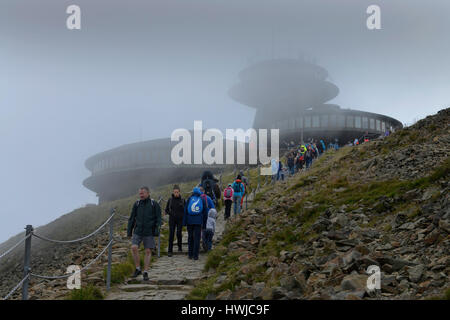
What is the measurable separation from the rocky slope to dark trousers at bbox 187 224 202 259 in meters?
0.68

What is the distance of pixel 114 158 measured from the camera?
208 ft

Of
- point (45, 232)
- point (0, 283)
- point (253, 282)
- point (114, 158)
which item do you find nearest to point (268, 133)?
point (114, 158)

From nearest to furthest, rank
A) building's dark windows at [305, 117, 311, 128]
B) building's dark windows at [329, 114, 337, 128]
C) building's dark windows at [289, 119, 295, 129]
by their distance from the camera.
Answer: building's dark windows at [329, 114, 337, 128]
building's dark windows at [305, 117, 311, 128]
building's dark windows at [289, 119, 295, 129]

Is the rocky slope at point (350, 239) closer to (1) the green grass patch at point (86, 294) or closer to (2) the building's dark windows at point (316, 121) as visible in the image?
(1) the green grass patch at point (86, 294)

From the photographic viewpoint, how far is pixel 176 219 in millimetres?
11906

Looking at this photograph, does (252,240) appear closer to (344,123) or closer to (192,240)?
(192,240)

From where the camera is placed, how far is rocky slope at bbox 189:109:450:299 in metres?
6.27

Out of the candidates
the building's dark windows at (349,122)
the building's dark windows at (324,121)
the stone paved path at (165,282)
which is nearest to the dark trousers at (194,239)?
the stone paved path at (165,282)

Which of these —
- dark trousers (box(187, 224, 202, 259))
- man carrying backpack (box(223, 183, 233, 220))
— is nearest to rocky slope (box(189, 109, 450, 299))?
dark trousers (box(187, 224, 202, 259))

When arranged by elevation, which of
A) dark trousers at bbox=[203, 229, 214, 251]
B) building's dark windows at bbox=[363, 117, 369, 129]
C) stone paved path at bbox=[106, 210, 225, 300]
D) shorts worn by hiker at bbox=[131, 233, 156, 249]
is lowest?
stone paved path at bbox=[106, 210, 225, 300]

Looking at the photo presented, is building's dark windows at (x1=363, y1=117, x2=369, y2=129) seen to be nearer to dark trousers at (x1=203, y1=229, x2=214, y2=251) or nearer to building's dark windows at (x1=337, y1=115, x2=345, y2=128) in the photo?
building's dark windows at (x1=337, y1=115, x2=345, y2=128)

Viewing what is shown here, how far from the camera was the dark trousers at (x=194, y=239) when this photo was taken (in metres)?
11.3

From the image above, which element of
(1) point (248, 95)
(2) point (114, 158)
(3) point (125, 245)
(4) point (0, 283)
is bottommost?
(4) point (0, 283)

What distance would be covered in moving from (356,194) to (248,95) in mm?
72440
